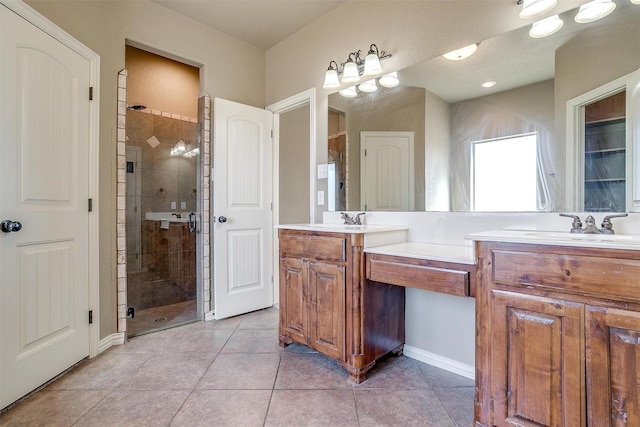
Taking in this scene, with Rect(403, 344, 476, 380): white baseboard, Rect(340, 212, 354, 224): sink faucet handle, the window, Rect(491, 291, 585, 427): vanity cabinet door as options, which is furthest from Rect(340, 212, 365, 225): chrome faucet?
Rect(491, 291, 585, 427): vanity cabinet door

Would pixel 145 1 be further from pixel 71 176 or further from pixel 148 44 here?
pixel 71 176

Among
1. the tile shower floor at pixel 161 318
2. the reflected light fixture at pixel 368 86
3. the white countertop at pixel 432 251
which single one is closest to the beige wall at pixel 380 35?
the reflected light fixture at pixel 368 86

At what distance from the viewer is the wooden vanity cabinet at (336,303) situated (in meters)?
1.74

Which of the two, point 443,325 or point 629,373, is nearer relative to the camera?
point 629,373

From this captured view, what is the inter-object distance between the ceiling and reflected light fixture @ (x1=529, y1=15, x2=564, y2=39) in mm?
1458

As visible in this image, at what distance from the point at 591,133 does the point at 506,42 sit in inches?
25.7

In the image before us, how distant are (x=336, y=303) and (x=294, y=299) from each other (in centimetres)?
38

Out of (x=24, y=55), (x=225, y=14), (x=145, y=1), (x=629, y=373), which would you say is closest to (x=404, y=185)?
(x=629, y=373)

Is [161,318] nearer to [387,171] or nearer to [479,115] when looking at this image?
[387,171]

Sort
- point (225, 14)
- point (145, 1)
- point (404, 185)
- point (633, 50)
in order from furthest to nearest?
point (225, 14) < point (145, 1) < point (404, 185) < point (633, 50)

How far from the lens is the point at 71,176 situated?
1888 millimetres

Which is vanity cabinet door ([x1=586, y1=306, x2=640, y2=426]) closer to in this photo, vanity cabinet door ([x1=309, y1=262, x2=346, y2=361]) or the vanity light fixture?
vanity cabinet door ([x1=309, y1=262, x2=346, y2=361])

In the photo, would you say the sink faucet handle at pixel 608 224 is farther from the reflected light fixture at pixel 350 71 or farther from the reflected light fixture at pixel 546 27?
the reflected light fixture at pixel 350 71

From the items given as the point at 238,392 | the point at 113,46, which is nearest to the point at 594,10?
the point at 238,392
